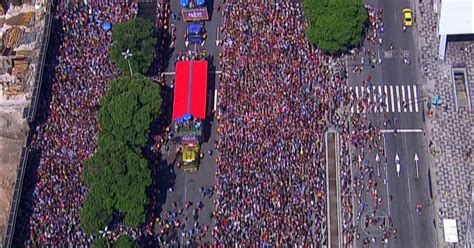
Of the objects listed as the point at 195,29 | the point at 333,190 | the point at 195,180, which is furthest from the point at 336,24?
the point at 195,180

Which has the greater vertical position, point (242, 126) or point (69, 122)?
point (69, 122)

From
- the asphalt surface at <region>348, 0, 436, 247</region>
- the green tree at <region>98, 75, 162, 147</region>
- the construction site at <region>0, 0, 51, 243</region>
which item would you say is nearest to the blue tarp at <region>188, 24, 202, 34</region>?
the green tree at <region>98, 75, 162, 147</region>

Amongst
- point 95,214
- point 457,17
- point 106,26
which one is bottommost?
point 95,214

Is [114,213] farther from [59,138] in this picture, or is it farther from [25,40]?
[25,40]

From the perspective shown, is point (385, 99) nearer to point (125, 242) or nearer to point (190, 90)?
point (190, 90)

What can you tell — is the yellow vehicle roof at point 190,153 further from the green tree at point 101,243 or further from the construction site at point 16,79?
the construction site at point 16,79

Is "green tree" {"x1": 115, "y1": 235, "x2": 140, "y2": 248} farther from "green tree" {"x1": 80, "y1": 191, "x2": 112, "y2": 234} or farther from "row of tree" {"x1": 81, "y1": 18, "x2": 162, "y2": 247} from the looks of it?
"green tree" {"x1": 80, "y1": 191, "x2": 112, "y2": 234}

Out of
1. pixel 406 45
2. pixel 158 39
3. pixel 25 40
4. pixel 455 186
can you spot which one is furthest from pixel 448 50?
pixel 25 40
